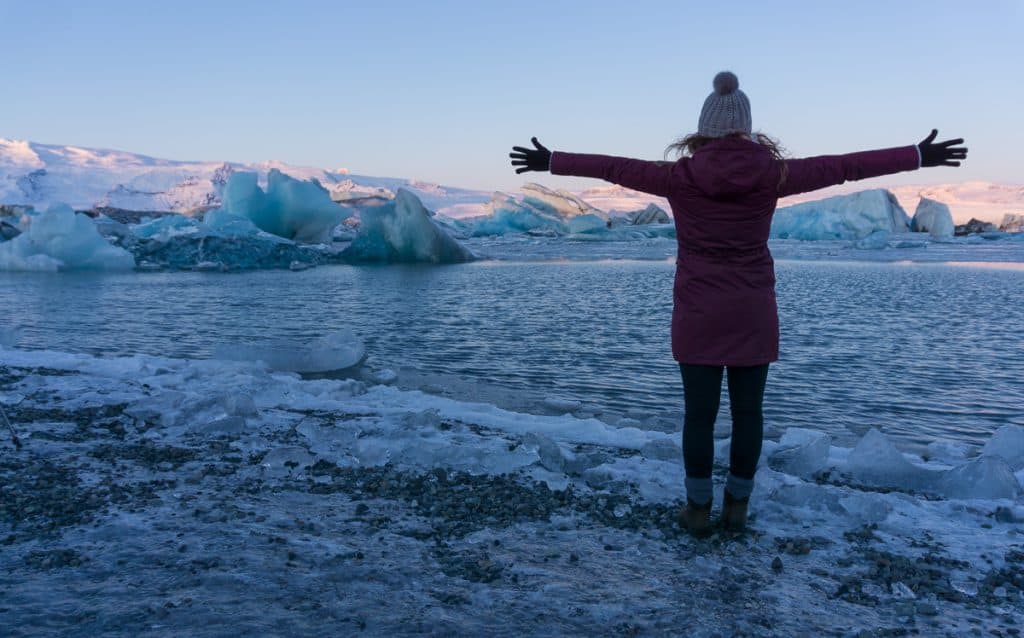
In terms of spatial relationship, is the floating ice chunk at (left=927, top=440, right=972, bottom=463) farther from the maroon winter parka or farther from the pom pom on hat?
the pom pom on hat

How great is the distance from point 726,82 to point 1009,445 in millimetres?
2821

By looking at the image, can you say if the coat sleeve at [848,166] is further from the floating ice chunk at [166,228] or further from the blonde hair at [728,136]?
the floating ice chunk at [166,228]

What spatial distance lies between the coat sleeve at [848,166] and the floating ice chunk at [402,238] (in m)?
23.3

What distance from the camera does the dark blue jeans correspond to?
2.68 metres

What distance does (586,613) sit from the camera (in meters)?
2.14

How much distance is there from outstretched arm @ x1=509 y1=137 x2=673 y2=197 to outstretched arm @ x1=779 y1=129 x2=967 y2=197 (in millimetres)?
393

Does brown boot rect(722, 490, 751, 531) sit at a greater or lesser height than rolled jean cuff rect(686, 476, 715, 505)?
lesser

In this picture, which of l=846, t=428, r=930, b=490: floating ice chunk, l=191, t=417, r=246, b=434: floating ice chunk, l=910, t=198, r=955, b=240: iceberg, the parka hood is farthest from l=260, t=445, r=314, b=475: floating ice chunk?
l=910, t=198, r=955, b=240: iceberg

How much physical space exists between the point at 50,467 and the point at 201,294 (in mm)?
13112

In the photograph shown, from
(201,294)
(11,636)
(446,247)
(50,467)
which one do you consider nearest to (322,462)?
(50,467)

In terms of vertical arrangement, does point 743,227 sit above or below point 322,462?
above

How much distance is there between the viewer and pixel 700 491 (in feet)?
9.02

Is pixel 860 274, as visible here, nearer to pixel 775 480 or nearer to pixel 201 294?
pixel 201 294

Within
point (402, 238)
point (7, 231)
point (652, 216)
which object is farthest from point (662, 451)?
point (652, 216)
